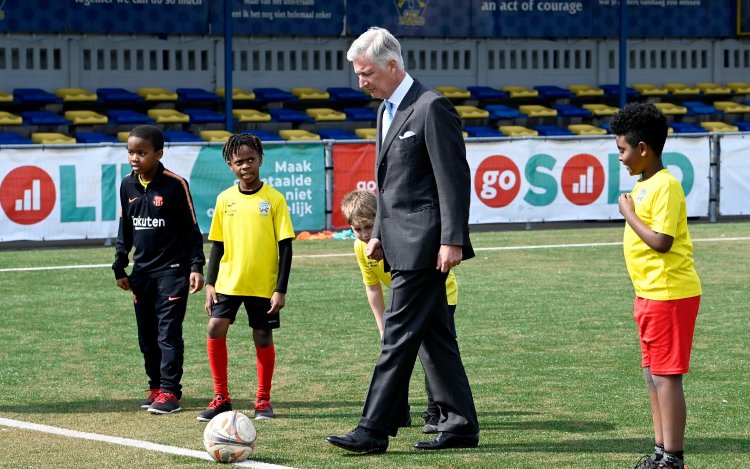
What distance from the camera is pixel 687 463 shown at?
6.48 meters

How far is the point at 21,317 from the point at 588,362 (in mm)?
5191

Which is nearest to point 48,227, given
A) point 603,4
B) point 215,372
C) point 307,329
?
point 307,329

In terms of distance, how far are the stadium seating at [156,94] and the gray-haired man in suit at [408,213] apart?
2019cm

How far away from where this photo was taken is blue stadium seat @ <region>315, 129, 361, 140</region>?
26311 mm

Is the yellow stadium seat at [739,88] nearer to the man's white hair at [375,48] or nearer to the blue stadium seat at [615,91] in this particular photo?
the blue stadium seat at [615,91]

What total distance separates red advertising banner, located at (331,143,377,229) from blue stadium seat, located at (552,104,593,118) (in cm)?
989

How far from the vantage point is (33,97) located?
25406mm

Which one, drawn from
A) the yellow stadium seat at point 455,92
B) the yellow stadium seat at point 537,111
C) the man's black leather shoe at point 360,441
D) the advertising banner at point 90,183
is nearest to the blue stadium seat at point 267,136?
the yellow stadium seat at point 455,92

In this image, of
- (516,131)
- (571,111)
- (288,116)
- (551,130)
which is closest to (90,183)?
(288,116)

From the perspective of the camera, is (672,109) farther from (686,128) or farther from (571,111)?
(571,111)

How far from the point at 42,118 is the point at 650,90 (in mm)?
13933

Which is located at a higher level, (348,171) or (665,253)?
(348,171)

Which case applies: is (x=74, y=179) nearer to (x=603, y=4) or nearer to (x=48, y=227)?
(x=48, y=227)

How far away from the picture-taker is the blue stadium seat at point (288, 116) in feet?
89.2
